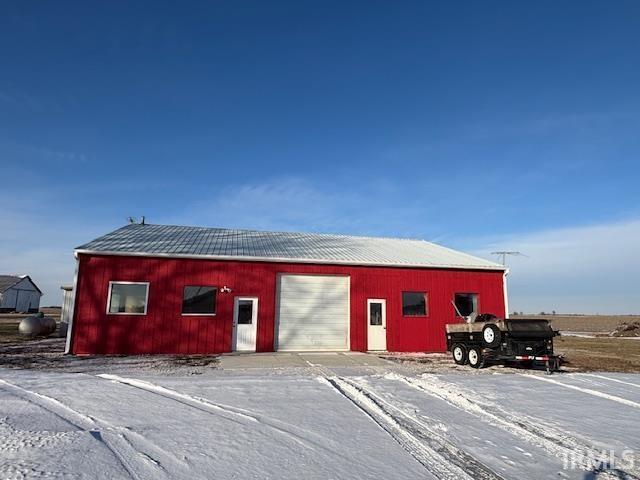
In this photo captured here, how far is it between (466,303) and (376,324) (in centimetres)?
464

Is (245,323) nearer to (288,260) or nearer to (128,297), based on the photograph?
(288,260)

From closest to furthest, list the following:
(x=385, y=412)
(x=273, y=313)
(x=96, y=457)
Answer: (x=96, y=457), (x=385, y=412), (x=273, y=313)

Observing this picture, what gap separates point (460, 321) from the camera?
59.7 ft

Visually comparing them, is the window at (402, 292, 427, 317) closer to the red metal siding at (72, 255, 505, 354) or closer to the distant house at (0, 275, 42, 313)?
the red metal siding at (72, 255, 505, 354)

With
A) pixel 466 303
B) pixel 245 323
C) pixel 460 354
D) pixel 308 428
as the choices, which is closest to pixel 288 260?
pixel 245 323

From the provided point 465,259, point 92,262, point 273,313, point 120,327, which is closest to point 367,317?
point 273,313

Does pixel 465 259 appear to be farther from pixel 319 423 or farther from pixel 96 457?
pixel 96 457

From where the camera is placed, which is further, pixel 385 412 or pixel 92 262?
pixel 92 262

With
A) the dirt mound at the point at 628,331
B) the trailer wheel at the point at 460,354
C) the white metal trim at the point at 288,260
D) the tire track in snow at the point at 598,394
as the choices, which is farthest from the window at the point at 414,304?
the dirt mound at the point at 628,331

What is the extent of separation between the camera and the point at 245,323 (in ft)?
52.6

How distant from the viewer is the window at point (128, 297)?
49.4ft

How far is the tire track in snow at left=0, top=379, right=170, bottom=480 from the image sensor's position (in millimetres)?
4008

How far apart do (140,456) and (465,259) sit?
18.2 metres

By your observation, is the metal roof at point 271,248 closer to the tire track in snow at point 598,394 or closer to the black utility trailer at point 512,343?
the black utility trailer at point 512,343
